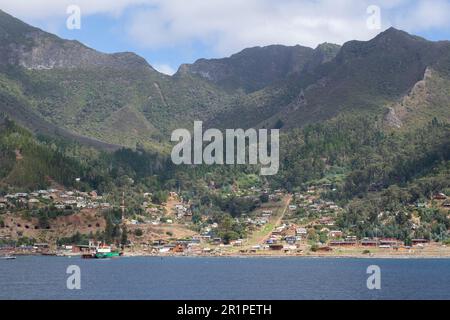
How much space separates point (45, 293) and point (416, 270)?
75559 millimetres

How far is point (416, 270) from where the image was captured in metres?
169

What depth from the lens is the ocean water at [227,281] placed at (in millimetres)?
118375

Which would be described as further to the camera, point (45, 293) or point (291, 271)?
point (291, 271)

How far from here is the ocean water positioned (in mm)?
118375

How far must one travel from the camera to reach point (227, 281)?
143 metres
